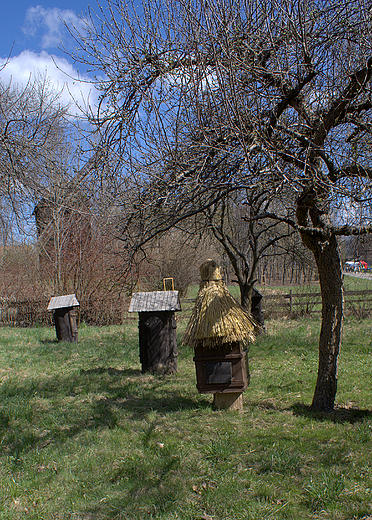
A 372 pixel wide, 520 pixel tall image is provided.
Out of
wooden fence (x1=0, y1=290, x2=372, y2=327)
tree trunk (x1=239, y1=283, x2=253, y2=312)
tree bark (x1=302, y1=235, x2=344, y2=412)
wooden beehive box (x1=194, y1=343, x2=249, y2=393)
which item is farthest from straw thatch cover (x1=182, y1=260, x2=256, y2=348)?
wooden fence (x1=0, y1=290, x2=372, y2=327)

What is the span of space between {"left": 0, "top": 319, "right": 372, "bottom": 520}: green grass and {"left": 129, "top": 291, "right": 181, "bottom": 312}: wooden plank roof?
53.8 inches

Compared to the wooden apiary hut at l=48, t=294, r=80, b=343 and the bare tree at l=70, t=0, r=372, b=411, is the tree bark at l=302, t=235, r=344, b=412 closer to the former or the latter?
the bare tree at l=70, t=0, r=372, b=411

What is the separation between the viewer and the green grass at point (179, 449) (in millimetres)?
3430

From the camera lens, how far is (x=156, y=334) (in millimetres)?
8352

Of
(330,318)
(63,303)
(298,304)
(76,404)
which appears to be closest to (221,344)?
(330,318)

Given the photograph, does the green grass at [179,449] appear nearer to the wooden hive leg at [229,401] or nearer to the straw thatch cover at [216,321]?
the wooden hive leg at [229,401]

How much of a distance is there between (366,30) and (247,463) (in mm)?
4660

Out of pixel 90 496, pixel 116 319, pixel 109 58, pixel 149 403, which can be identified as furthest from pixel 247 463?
pixel 116 319

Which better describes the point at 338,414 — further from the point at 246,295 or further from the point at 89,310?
the point at 89,310

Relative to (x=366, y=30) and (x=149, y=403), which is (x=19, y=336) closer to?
(x=149, y=403)

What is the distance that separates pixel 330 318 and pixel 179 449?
249cm

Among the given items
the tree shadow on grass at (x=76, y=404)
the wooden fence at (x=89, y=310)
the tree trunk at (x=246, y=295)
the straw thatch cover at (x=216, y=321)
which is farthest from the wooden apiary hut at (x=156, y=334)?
the wooden fence at (x=89, y=310)

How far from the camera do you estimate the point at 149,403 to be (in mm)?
6328

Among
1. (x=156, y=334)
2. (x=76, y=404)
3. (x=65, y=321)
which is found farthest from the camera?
(x=65, y=321)
